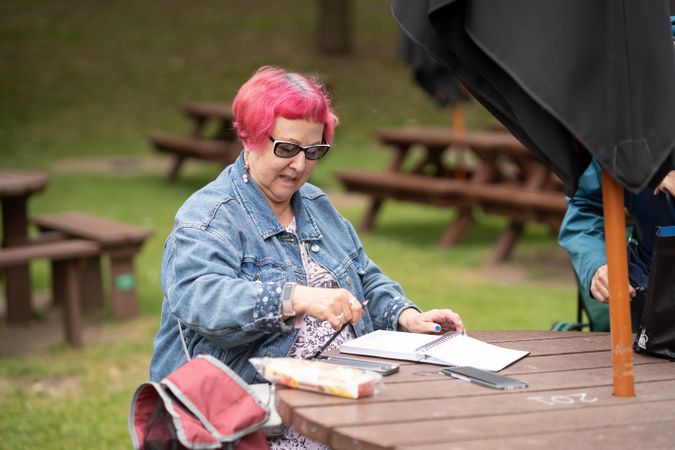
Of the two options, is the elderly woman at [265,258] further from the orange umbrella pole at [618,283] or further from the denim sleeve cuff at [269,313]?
the orange umbrella pole at [618,283]

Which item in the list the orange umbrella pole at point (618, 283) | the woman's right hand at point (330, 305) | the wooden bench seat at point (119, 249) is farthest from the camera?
the wooden bench seat at point (119, 249)

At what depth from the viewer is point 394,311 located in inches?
126

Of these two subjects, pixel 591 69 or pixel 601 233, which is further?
pixel 601 233

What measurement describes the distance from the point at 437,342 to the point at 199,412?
0.75m

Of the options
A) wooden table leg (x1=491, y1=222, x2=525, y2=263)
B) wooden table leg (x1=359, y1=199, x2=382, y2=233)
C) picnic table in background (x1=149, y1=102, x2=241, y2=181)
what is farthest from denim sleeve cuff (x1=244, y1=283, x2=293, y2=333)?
picnic table in background (x1=149, y1=102, x2=241, y2=181)

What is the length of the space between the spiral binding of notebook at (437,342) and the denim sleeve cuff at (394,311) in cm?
22

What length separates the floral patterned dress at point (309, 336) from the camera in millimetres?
2828

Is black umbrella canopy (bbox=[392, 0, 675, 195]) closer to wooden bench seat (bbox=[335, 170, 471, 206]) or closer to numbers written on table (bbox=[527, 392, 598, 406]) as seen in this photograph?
numbers written on table (bbox=[527, 392, 598, 406])

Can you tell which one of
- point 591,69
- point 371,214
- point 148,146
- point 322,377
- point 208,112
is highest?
point 591,69

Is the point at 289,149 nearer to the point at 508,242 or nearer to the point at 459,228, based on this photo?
the point at 508,242

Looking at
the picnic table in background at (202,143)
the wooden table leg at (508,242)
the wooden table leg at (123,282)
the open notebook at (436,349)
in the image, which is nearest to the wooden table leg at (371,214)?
the wooden table leg at (508,242)

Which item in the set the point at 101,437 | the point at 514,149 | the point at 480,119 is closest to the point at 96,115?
the point at 480,119

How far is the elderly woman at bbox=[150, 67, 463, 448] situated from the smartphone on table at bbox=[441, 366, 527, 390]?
0.98 ft

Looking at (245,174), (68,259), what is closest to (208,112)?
(68,259)
